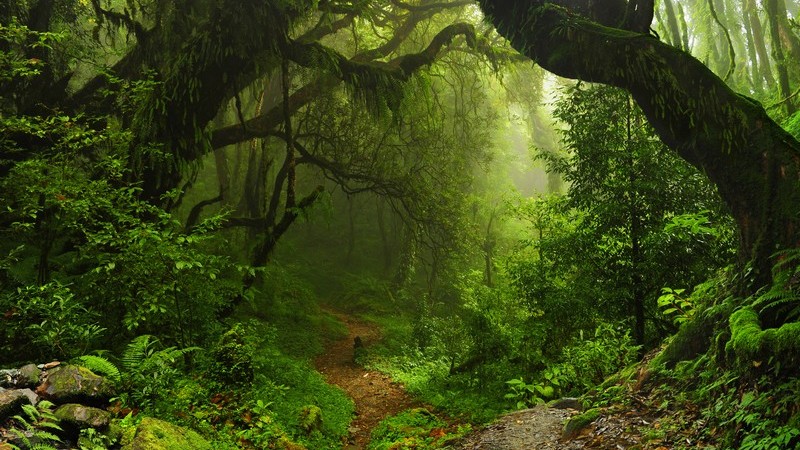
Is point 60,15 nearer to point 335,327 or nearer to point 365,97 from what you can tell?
point 365,97

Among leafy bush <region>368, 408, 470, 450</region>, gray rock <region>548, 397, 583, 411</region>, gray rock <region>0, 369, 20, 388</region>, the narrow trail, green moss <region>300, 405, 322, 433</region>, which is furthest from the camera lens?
the narrow trail

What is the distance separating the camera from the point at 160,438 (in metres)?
4.16

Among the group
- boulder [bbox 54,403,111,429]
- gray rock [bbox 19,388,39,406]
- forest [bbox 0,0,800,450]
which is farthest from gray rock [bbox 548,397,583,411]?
gray rock [bbox 19,388,39,406]

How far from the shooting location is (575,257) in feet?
28.5

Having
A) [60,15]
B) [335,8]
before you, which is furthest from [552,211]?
[60,15]

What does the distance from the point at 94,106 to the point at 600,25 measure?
9507 mm

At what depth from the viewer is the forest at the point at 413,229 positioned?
4422 millimetres

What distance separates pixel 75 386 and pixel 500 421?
5326mm

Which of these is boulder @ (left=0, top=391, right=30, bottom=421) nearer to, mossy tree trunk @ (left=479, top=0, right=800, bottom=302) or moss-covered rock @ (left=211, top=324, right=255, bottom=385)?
moss-covered rock @ (left=211, top=324, right=255, bottom=385)

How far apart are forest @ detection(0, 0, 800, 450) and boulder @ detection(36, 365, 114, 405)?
2 cm

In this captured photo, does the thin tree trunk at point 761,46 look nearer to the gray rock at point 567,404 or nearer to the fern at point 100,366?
the gray rock at point 567,404

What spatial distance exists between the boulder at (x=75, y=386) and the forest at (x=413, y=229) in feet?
0.07

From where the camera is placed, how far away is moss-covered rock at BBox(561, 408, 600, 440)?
515 cm

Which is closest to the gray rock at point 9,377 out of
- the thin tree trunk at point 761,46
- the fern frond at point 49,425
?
the fern frond at point 49,425
